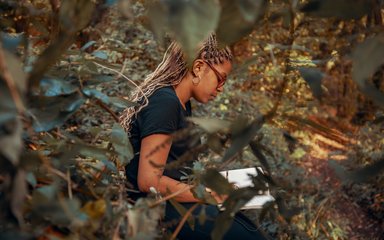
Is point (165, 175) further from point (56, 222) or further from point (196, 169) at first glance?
point (56, 222)

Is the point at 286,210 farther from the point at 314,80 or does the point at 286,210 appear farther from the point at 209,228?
the point at 209,228

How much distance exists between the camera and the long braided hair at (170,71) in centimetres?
294

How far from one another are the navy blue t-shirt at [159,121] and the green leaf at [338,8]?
1464 mm

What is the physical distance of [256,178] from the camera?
177cm

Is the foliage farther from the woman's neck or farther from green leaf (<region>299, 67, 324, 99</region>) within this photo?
the woman's neck

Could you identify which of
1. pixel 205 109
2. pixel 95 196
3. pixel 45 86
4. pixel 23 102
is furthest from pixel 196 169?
pixel 205 109

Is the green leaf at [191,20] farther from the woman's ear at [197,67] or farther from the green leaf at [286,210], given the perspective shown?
the woman's ear at [197,67]

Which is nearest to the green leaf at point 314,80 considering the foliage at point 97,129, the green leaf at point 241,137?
the foliage at point 97,129

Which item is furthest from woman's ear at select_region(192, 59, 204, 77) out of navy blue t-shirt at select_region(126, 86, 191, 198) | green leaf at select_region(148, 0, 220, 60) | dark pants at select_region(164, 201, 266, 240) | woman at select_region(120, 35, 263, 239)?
green leaf at select_region(148, 0, 220, 60)

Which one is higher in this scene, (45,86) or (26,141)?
(45,86)

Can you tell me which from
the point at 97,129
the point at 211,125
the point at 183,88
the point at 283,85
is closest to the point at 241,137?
the point at 211,125

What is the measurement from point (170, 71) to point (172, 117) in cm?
33

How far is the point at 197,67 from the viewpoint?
302 centimetres

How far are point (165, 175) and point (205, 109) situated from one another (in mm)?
3573
